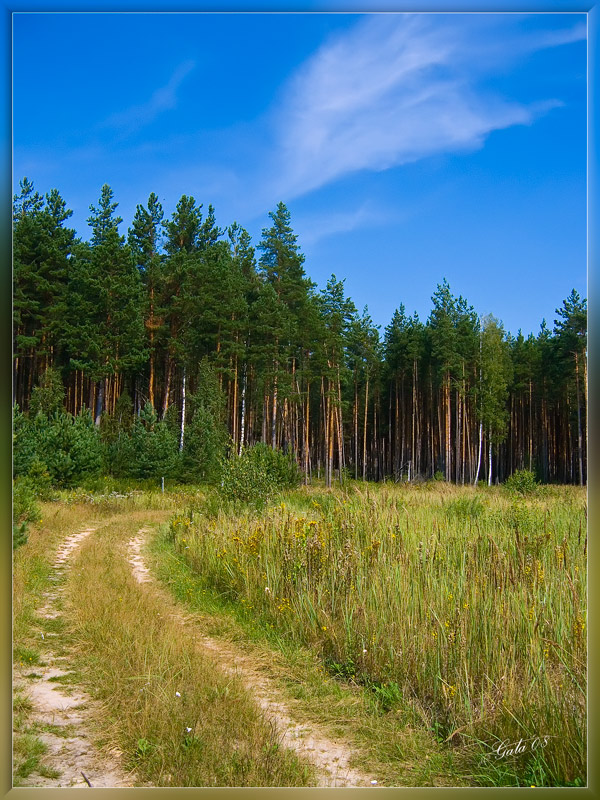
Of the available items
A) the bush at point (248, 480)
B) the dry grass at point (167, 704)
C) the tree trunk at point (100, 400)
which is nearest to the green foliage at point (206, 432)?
the bush at point (248, 480)

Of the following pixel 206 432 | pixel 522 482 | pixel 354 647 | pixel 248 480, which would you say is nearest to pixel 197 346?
pixel 206 432

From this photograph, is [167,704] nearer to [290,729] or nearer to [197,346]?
[290,729]

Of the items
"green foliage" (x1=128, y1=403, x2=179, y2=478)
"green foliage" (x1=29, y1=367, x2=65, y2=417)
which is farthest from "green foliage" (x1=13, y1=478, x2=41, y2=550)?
"green foliage" (x1=128, y1=403, x2=179, y2=478)

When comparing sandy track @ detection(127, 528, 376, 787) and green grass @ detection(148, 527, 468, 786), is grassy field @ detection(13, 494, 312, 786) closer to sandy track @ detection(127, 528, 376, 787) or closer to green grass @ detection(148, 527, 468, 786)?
sandy track @ detection(127, 528, 376, 787)

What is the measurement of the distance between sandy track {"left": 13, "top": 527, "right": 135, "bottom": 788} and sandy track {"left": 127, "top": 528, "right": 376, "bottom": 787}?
924 millimetres

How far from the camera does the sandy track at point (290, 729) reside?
9.23ft

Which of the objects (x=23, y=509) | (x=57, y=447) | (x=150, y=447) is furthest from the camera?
(x=150, y=447)

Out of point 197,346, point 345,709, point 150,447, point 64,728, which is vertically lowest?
point 345,709

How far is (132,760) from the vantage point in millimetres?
2801

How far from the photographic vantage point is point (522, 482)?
923 centimetres

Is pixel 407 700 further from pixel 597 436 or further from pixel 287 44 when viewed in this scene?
pixel 287 44

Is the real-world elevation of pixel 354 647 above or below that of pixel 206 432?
below

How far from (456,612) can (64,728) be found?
2554mm

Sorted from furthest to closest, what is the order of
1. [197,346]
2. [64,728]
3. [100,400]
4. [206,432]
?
[206,432] → [197,346] → [100,400] → [64,728]
